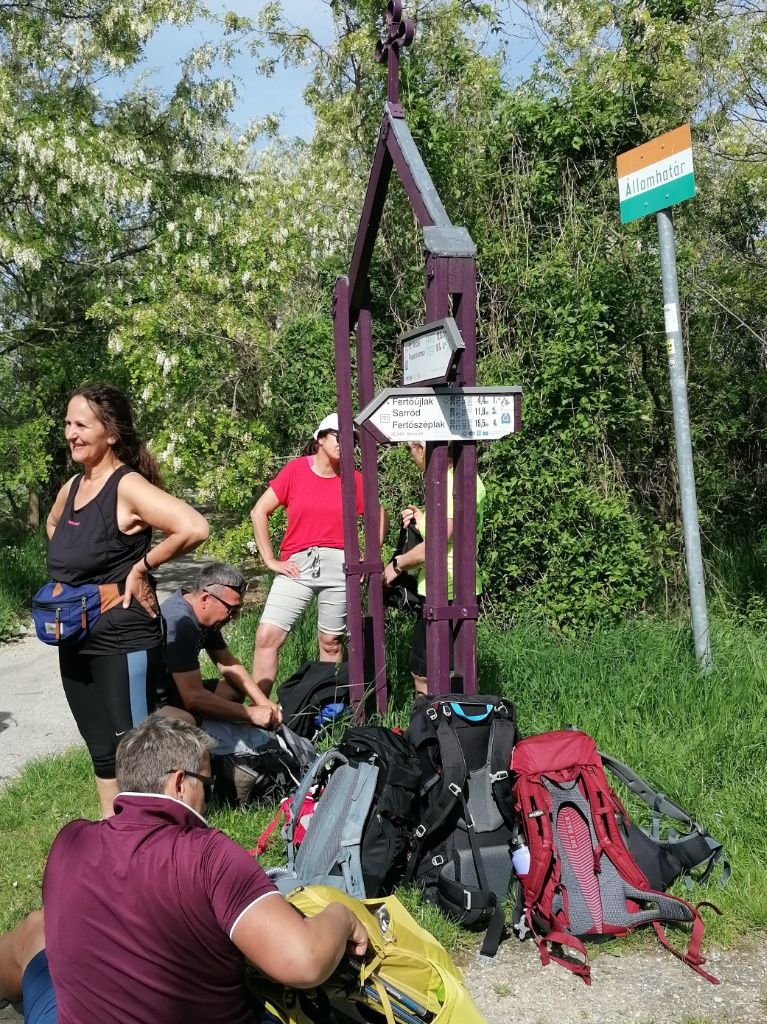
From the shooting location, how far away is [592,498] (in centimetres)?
641

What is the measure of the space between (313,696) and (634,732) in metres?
1.63

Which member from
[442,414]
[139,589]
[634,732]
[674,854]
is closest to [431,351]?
[442,414]

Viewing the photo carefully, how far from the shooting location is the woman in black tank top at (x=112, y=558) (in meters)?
3.52

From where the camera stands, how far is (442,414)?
3436mm

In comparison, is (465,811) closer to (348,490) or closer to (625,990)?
(625,990)

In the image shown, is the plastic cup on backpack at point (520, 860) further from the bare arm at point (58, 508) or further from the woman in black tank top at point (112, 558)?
Answer: the bare arm at point (58, 508)

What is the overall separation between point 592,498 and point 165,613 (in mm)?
3231

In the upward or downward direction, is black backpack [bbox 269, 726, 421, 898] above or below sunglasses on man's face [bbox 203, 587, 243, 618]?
below

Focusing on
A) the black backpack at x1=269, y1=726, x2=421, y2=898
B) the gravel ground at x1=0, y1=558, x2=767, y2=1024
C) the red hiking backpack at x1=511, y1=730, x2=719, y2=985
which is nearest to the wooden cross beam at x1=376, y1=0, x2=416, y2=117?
the black backpack at x1=269, y1=726, x2=421, y2=898

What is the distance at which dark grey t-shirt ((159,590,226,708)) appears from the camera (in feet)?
14.0

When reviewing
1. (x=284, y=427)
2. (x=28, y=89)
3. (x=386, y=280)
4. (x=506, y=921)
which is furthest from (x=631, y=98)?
(x=28, y=89)

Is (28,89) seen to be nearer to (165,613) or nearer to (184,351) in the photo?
(184,351)

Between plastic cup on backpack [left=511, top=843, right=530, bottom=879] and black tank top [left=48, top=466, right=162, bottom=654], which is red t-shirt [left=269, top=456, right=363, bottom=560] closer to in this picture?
black tank top [left=48, top=466, right=162, bottom=654]

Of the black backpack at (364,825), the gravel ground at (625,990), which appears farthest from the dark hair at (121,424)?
the gravel ground at (625,990)
